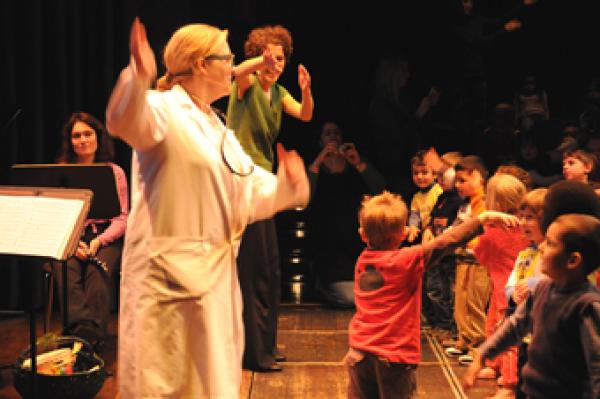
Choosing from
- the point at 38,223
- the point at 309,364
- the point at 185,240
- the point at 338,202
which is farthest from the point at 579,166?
the point at 185,240

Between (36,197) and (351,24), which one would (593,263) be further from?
(351,24)

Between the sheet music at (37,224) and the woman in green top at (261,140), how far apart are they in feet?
3.10

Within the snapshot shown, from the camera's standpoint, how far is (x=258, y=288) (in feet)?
15.6

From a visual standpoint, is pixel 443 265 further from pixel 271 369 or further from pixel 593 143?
pixel 593 143

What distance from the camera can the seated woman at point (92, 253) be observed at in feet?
16.6

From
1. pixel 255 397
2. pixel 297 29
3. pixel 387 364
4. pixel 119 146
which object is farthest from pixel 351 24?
pixel 387 364

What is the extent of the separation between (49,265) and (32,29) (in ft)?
6.28

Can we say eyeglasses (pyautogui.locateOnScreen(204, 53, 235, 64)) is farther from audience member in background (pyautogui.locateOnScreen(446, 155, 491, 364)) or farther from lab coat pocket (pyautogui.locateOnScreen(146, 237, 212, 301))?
audience member in background (pyautogui.locateOnScreen(446, 155, 491, 364))

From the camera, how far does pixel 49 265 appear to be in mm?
5234

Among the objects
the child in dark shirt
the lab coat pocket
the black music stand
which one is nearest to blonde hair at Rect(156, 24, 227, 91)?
the lab coat pocket

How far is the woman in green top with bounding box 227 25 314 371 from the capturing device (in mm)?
4434

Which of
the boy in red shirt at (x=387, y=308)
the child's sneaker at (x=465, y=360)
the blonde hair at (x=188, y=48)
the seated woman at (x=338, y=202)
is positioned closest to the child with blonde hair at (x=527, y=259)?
the boy in red shirt at (x=387, y=308)

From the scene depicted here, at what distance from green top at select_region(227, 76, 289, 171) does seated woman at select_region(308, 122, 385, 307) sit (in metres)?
2.05

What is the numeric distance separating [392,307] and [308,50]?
512cm
